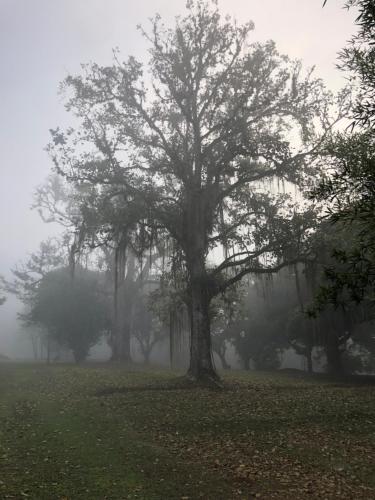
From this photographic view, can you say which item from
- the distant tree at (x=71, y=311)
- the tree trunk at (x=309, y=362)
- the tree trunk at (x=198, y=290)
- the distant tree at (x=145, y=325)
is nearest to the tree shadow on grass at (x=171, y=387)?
the tree trunk at (x=198, y=290)

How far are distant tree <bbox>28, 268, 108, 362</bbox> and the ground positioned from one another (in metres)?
25.6

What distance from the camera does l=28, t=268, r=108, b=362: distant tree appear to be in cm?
4472

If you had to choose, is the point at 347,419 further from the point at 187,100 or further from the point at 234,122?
the point at 187,100

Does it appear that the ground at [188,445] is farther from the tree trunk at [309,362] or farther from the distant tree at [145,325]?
the distant tree at [145,325]

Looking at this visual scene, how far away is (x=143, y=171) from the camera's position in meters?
24.3

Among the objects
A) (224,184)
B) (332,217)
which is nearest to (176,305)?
(224,184)

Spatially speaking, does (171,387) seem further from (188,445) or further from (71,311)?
(71,311)

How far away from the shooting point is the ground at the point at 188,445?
905 cm

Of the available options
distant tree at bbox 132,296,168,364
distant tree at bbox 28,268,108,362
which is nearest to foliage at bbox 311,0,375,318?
distant tree at bbox 28,268,108,362

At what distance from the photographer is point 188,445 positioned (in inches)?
470

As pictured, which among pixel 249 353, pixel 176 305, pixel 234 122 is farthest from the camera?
pixel 249 353

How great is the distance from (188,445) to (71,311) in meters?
34.9

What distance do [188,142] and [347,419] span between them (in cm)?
1665

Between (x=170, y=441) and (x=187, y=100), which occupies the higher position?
(x=187, y=100)
